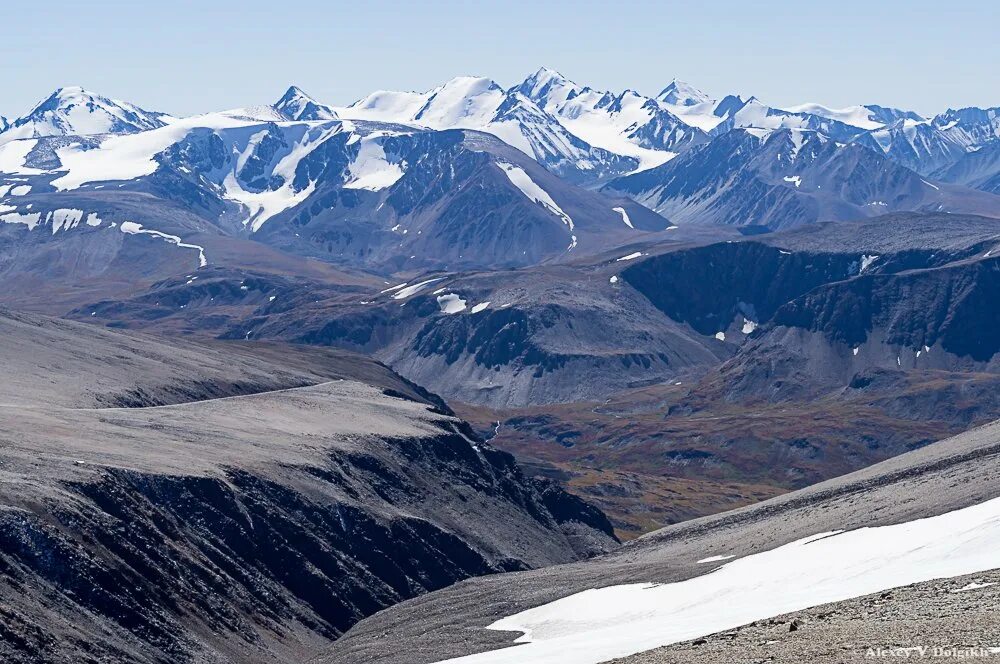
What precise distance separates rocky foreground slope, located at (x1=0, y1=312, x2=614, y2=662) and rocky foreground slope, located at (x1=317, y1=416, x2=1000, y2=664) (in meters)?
7.20

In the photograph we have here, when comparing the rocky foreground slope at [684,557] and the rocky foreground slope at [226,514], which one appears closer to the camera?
the rocky foreground slope at [226,514]

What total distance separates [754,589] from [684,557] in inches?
1018

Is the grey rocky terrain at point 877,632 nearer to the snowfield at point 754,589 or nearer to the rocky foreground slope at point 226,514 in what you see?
the snowfield at point 754,589

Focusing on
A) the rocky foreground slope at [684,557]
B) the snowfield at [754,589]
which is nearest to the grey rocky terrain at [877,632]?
the rocky foreground slope at [684,557]

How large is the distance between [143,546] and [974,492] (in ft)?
162

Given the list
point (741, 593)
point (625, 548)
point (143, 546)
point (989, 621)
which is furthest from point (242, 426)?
point (989, 621)

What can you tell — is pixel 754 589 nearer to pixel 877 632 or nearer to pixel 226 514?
pixel 877 632

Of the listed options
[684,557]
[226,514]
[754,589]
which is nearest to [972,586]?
[754,589]

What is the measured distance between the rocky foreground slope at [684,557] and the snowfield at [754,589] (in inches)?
22.9

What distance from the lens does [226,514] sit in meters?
104

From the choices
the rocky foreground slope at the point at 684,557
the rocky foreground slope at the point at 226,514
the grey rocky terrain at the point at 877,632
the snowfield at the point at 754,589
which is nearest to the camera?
the grey rocky terrain at the point at 877,632

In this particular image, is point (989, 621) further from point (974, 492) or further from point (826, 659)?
point (974, 492)

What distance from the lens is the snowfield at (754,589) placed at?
64.7m

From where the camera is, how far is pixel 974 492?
299 ft
